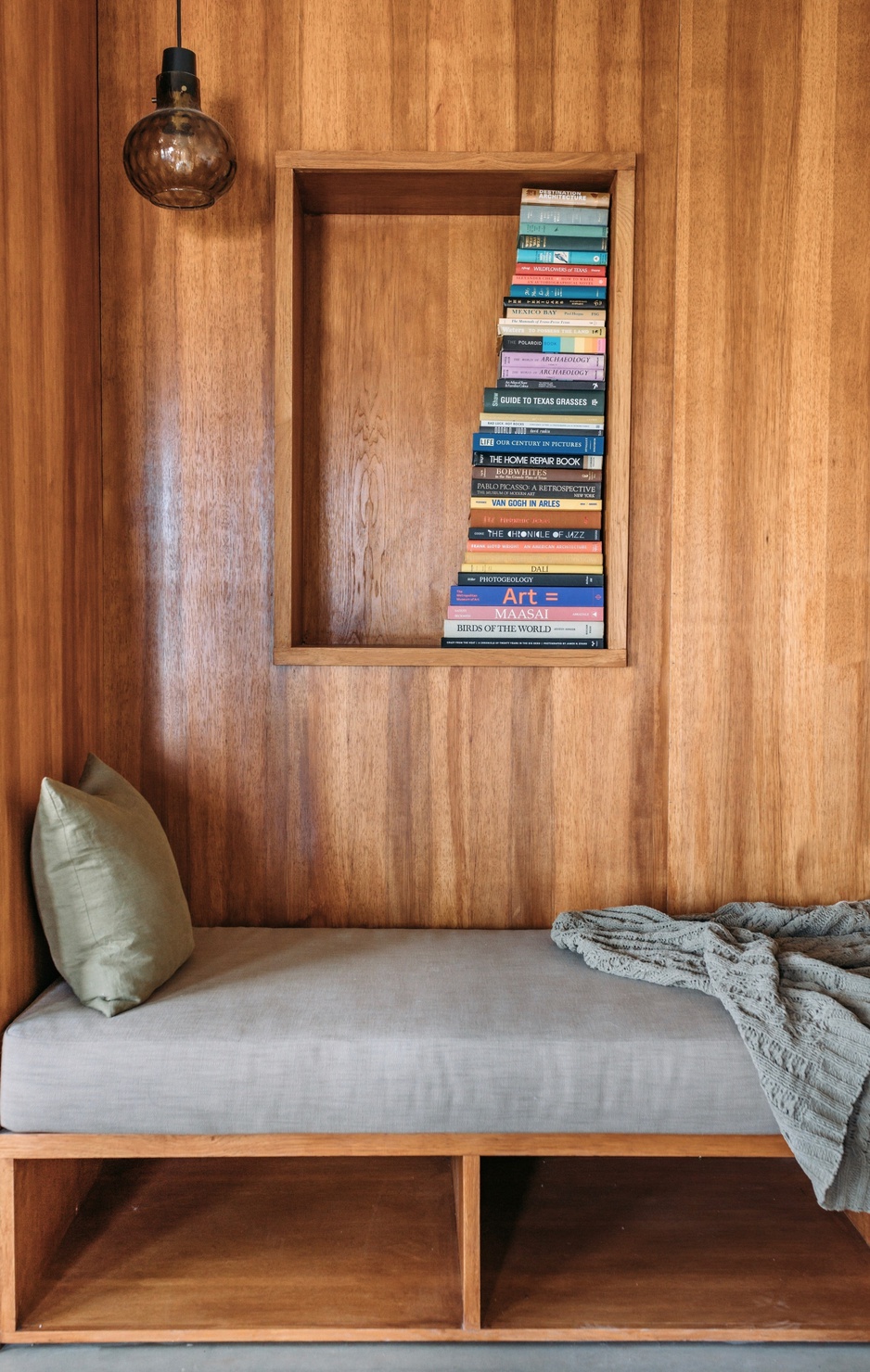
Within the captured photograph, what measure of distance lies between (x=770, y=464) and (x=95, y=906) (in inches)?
66.4

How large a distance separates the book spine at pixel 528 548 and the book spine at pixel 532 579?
0.15 feet

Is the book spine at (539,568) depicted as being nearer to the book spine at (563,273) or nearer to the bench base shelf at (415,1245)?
the book spine at (563,273)

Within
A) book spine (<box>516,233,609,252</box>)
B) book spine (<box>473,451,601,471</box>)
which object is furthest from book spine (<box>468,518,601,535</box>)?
book spine (<box>516,233,609,252</box>)

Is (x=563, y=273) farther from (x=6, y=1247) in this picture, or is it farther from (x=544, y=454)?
(x=6, y=1247)

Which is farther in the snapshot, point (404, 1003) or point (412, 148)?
point (412, 148)

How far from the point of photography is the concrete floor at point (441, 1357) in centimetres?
153

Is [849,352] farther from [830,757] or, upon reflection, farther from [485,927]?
[485,927]

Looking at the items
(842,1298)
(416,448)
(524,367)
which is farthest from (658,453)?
(842,1298)

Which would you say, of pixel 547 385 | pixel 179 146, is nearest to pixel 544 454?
pixel 547 385

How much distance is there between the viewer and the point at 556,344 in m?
2.22

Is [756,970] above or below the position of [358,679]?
below

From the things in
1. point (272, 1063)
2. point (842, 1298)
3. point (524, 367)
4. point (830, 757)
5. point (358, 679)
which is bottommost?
point (842, 1298)

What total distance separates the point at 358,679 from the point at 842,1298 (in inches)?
57.7

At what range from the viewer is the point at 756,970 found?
5.57ft
